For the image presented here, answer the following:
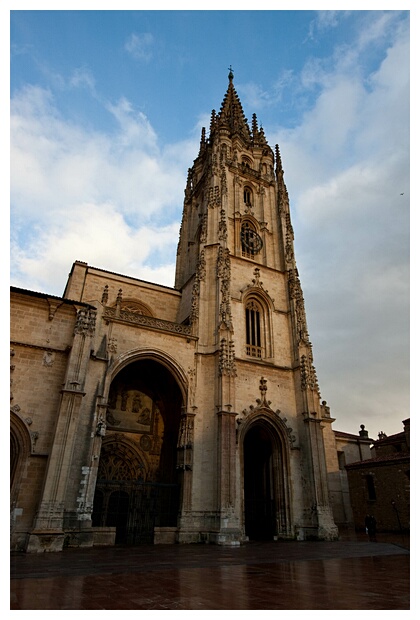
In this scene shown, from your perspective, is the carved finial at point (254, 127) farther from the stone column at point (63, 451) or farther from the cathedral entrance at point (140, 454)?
the stone column at point (63, 451)

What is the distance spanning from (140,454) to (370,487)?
729 inches

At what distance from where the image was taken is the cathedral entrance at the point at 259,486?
20188mm

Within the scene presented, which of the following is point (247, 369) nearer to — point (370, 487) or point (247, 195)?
point (247, 195)

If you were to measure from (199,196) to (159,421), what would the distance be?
18.7 meters

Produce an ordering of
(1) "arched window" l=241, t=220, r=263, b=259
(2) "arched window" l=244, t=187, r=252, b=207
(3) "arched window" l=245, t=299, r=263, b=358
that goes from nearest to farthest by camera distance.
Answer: (3) "arched window" l=245, t=299, r=263, b=358
(1) "arched window" l=241, t=220, r=263, b=259
(2) "arched window" l=244, t=187, r=252, b=207

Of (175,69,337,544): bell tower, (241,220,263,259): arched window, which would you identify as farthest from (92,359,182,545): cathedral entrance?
(241,220,263,259): arched window

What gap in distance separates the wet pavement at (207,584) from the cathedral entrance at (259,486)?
1101 cm

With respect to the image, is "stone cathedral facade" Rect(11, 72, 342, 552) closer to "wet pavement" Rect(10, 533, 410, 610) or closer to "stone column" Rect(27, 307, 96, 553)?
"stone column" Rect(27, 307, 96, 553)

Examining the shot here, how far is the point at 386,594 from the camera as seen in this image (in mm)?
5773

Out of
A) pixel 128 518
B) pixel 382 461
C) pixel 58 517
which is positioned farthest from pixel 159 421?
pixel 382 461

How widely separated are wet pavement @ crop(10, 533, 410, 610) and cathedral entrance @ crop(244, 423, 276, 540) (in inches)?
433

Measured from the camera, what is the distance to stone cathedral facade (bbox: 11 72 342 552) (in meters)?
14.7

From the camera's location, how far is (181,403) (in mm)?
19875

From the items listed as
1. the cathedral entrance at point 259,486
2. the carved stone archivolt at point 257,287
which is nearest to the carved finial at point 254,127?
the carved stone archivolt at point 257,287
